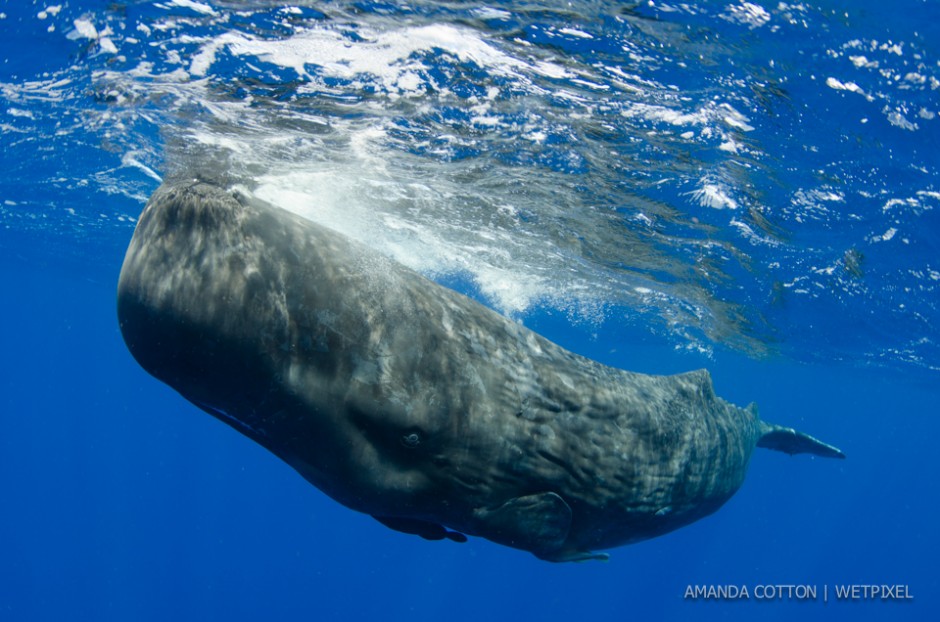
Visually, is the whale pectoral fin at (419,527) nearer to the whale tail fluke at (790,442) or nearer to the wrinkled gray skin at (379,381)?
the wrinkled gray skin at (379,381)

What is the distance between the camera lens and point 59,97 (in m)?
11.4

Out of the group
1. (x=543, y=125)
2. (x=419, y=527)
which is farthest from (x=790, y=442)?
(x=419, y=527)

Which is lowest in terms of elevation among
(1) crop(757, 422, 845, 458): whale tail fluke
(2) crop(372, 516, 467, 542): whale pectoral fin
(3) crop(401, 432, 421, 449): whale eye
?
(1) crop(757, 422, 845, 458): whale tail fluke

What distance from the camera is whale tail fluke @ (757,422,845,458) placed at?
11094 millimetres

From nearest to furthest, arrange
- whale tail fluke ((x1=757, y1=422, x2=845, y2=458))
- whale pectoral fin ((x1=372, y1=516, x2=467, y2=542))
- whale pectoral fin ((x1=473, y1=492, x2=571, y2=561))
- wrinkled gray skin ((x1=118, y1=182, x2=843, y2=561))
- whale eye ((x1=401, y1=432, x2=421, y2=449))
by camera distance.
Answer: wrinkled gray skin ((x1=118, y1=182, x2=843, y2=561))
whale eye ((x1=401, y1=432, x2=421, y2=449))
whale pectoral fin ((x1=473, y1=492, x2=571, y2=561))
whale pectoral fin ((x1=372, y1=516, x2=467, y2=542))
whale tail fluke ((x1=757, y1=422, x2=845, y2=458))

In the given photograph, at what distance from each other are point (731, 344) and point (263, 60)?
31.7m

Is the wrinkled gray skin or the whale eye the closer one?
the wrinkled gray skin

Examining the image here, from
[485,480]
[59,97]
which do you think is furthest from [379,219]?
[485,480]

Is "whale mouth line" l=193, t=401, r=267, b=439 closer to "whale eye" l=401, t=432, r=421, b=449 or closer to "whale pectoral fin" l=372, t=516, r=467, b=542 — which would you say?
"whale eye" l=401, t=432, r=421, b=449

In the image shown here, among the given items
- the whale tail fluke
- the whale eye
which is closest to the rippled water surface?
the whale tail fluke

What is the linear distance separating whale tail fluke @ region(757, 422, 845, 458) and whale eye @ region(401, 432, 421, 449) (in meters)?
8.74

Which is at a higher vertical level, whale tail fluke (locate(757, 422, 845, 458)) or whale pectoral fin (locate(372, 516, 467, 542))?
whale pectoral fin (locate(372, 516, 467, 542))

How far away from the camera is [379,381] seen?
413cm

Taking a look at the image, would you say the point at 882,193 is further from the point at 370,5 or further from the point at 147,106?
the point at 147,106
